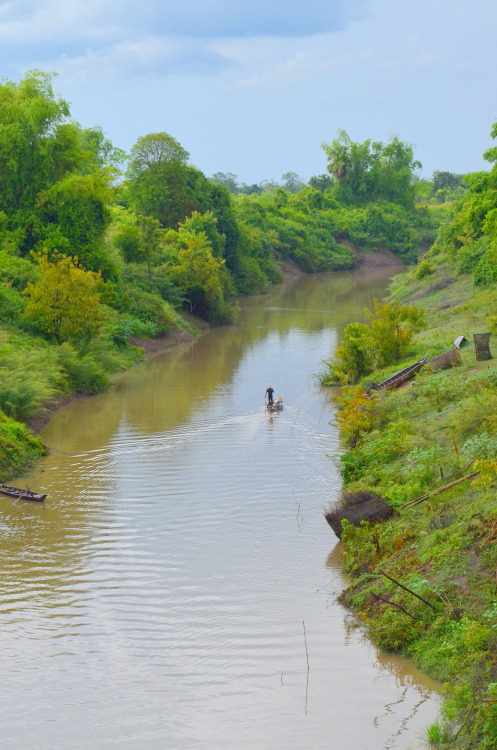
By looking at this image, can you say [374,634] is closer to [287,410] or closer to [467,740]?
[467,740]

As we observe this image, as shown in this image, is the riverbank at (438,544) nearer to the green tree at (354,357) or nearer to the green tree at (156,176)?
the green tree at (354,357)

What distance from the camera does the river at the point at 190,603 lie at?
12203 mm

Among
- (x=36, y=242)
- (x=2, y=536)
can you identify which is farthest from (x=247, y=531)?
(x=36, y=242)

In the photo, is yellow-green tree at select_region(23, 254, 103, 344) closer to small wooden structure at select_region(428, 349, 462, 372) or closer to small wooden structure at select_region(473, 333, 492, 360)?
small wooden structure at select_region(428, 349, 462, 372)

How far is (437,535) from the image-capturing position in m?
15.6

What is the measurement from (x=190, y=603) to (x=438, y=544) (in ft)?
15.1

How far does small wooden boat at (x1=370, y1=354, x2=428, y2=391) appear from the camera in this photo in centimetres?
2925

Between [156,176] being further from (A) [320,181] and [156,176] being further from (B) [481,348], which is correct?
(A) [320,181]

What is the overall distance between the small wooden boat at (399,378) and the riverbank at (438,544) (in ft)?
10.0

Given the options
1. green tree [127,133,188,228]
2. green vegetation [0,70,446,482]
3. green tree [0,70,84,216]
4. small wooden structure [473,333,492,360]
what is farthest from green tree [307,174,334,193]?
small wooden structure [473,333,492,360]

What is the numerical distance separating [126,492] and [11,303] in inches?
642

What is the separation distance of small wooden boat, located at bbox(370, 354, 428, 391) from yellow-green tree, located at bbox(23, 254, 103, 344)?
41.5ft

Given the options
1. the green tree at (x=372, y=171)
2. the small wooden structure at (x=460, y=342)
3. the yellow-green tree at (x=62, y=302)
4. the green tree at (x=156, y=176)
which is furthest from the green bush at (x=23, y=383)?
the green tree at (x=372, y=171)

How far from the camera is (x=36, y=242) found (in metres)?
45.2
